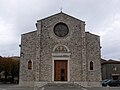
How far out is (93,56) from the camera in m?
35.6

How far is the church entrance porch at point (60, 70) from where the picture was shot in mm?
35263

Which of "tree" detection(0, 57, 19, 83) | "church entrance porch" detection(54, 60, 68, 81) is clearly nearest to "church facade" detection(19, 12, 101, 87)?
"church entrance porch" detection(54, 60, 68, 81)

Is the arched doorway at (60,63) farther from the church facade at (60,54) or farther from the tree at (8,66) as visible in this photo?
the tree at (8,66)

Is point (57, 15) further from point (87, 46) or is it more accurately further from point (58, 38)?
point (87, 46)

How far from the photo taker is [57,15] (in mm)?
36562

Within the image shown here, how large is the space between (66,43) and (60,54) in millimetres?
1880

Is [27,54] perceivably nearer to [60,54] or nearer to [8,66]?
[60,54]

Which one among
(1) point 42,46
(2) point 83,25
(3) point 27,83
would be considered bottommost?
(3) point 27,83

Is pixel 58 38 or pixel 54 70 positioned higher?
pixel 58 38

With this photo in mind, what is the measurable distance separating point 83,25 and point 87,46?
10.7 ft

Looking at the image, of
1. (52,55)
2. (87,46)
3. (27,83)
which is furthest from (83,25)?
(27,83)

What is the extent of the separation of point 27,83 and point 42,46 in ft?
19.1

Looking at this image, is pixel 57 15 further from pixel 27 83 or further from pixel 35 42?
pixel 27 83

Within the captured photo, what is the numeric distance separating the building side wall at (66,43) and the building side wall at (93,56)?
40.0 inches
